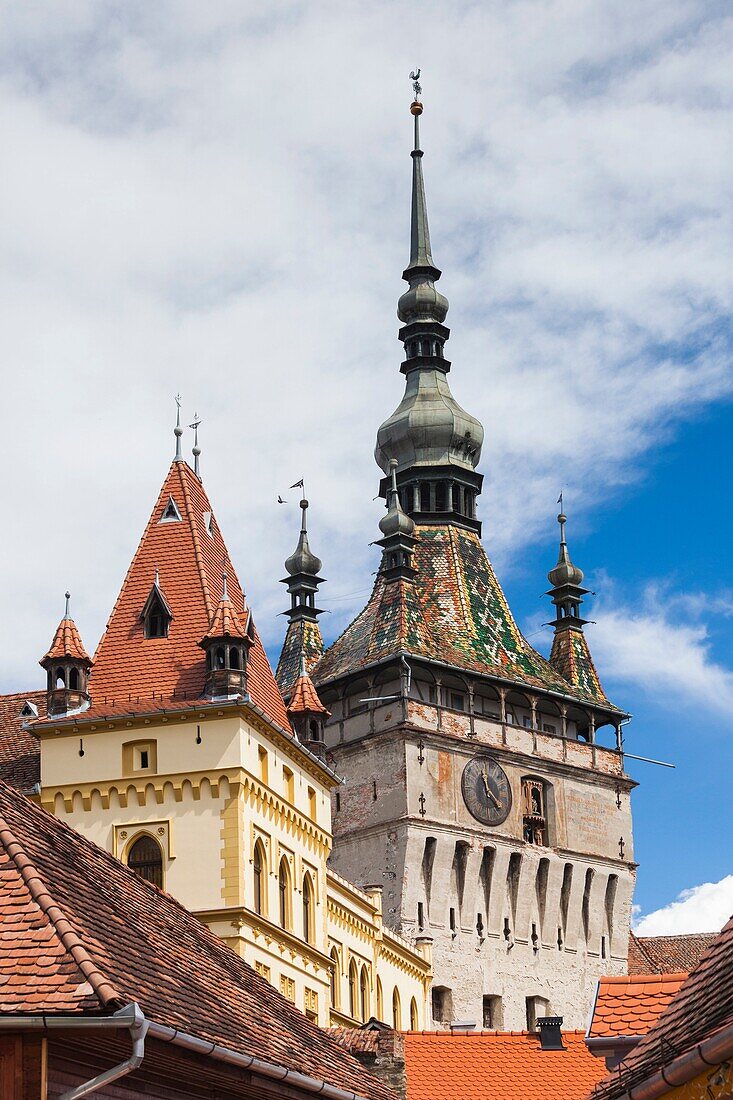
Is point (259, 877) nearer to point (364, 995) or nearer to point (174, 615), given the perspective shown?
point (174, 615)

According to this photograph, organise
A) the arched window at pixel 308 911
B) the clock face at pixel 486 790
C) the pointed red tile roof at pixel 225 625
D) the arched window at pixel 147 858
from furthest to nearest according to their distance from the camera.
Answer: the clock face at pixel 486 790
the arched window at pixel 308 911
the pointed red tile roof at pixel 225 625
the arched window at pixel 147 858

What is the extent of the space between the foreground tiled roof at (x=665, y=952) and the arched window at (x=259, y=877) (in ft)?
132

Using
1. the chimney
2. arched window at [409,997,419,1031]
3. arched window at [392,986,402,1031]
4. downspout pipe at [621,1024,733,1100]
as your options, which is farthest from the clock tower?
downspout pipe at [621,1024,733,1100]

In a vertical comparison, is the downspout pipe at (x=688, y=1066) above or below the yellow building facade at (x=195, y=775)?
below

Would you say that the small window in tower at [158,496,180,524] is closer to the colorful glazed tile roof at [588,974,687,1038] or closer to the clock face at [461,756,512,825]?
the clock face at [461,756,512,825]

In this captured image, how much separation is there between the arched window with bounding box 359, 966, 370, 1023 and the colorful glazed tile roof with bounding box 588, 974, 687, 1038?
40749 millimetres

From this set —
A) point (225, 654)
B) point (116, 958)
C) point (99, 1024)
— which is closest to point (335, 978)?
point (225, 654)

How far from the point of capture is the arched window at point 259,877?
44.8m

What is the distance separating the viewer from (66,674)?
151 ft

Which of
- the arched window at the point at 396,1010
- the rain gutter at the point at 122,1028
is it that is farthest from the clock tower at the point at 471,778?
the rain gutter at the point at 122,1028

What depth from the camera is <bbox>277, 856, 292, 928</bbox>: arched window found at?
1832 inches

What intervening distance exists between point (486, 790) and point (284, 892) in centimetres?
3043

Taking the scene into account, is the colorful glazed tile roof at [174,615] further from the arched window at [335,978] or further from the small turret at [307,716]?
the arched window at [335,978]

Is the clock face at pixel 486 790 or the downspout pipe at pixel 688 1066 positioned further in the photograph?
the clock face at pixel 486 790
